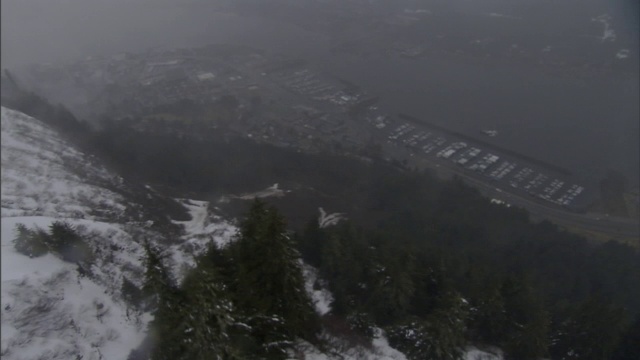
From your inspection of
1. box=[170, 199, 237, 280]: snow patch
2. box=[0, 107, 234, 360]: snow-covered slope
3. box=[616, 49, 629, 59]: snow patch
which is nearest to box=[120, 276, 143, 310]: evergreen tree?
box=[0, 107, 234, 360]: snow-covered slope

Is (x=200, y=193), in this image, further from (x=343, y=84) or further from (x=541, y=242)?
(x=343, y=84)

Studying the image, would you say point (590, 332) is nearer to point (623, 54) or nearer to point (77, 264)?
point (77, 264)

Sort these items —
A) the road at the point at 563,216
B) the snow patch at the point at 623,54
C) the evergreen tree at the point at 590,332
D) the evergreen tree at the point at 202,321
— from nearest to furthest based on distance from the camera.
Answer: the evergreen tree at the point at 202,321 → the evergreen tree at the point at 590,332 → the road at the point at 563,216 → the snow patch at the point at 623,54

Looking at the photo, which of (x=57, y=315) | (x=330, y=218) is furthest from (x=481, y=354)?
(x=330, y=218)

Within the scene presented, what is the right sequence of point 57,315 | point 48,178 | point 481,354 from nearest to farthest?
point 57,315
point 481,354
point 48,178

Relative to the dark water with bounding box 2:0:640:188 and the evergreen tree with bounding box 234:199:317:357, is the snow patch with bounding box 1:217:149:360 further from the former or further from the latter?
the dark water with bounding box 2:0:640:188

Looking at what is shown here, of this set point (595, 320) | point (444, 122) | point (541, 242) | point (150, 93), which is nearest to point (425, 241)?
point (541, 242)

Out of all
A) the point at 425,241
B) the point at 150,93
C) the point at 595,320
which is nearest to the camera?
the point at 595,320

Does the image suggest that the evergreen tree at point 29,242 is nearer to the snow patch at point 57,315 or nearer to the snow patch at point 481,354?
the snow patch at point 57,315

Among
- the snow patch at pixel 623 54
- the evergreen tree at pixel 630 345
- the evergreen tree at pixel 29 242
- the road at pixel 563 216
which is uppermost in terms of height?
the evergreen tree at pixel 29 242

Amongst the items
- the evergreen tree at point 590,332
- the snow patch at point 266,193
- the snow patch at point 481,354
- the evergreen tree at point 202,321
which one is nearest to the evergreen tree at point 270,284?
the evergreen tree at point 202,321

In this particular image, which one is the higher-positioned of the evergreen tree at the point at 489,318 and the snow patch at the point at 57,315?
the snow patch at the point at 57,315
